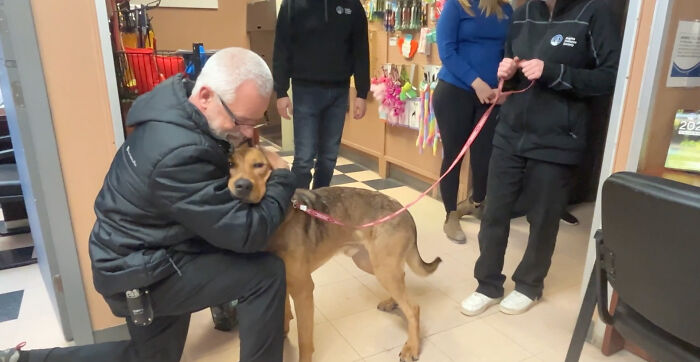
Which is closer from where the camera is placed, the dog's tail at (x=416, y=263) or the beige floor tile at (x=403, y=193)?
the dog's tail at (x=416, y=263)

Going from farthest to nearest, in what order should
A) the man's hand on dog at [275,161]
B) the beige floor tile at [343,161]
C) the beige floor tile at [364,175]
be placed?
1. the beige floor tile at [343,161]
2. the beige floor tile at [364,175]
3. the man's hand on dog at [275,161]

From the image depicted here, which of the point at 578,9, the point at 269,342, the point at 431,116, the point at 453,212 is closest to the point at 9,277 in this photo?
the point at 269,342

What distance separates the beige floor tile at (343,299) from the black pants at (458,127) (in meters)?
0.96

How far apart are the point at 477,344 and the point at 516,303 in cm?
35

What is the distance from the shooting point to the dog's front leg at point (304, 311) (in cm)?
172

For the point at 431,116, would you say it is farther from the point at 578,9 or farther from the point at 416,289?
the point at 578,9

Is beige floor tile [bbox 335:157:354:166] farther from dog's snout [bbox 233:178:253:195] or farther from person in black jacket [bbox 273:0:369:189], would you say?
dog's snout [bbox 233:178:253:195]

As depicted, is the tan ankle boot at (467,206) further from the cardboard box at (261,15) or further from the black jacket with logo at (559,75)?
the cardboard box at (261,15)

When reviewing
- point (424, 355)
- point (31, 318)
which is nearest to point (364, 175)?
point (424, 355)

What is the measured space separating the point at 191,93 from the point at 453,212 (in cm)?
212

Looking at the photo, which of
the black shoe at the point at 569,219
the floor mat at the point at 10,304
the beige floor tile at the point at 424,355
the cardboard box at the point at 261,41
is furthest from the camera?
the cardboard box at the point at 261,41

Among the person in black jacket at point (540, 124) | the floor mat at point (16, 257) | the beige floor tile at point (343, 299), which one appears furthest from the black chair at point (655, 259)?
the floor mat at point (16, 257)

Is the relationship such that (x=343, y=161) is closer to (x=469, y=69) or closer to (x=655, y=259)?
(x=469, y=69)

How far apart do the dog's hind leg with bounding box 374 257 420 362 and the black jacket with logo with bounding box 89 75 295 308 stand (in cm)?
67
